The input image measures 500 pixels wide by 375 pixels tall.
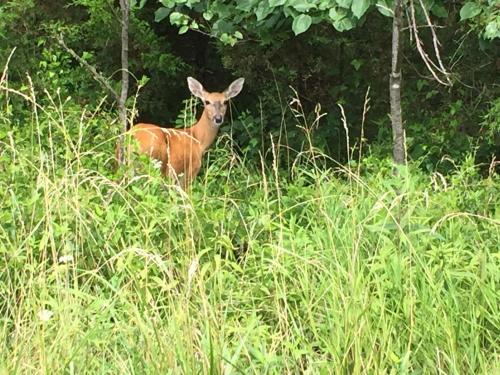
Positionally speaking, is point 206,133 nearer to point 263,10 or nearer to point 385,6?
point 263,10

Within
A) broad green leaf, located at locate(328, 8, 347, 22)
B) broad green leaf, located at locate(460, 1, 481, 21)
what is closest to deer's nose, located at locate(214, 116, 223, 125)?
broad green leaf, located at locate(328, 8, 347, 22)

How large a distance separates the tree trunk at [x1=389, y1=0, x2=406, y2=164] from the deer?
5.15 ft

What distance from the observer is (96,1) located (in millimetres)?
7297

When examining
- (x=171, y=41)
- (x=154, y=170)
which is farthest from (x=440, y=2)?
(x=171, y=41)

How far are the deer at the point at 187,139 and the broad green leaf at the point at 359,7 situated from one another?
5.07 ft

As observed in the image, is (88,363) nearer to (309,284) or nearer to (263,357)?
(263,357)

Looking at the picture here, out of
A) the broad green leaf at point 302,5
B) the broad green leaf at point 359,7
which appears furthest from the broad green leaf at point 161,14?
the broad green leaf at point 359,7

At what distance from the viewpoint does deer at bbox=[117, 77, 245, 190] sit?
6727mm

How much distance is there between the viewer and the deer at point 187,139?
673cm

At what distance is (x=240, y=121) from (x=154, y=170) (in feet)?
12.6

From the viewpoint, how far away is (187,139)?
24.5 feet

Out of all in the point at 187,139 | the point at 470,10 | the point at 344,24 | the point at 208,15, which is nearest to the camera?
the point at 344,24

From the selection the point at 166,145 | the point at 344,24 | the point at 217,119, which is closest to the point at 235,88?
the point at 217,119

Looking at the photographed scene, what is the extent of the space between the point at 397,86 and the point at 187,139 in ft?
9.77
